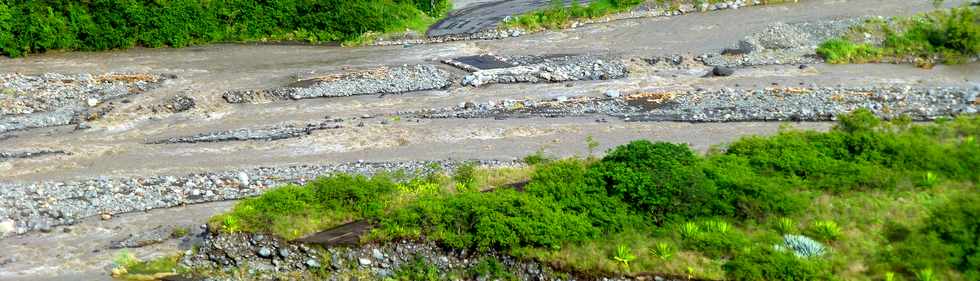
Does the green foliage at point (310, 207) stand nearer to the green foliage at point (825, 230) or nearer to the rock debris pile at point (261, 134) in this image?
the rock debris pile at point (261, 134)

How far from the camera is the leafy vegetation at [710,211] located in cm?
2112

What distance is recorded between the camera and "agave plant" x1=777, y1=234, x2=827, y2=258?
840 inches

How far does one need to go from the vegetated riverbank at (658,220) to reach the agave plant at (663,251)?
37 mm

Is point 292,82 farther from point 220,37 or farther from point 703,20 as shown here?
point 703,20

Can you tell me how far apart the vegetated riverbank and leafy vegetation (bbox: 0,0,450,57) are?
22.6 meters

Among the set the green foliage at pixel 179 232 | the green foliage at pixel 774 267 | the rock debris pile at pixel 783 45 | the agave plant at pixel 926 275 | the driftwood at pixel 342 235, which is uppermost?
the rock debris pile at pixel 783 45

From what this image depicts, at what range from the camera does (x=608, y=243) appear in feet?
72.4

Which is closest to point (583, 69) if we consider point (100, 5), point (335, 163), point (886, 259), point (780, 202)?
point (335, 163)

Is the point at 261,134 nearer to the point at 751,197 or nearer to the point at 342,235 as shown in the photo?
the point at 342,235

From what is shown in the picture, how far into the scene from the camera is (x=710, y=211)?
22.9 m

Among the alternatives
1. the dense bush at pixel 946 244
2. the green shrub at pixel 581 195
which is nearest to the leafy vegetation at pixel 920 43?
the dense bush at pixel 946 244

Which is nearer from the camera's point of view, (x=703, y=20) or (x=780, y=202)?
(x=780, y=202)

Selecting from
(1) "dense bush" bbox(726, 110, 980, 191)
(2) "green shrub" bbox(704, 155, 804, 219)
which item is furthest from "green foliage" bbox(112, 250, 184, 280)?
(1) "dense bush" bbox(726, 110, 980, 191)

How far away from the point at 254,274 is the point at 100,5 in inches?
1108
